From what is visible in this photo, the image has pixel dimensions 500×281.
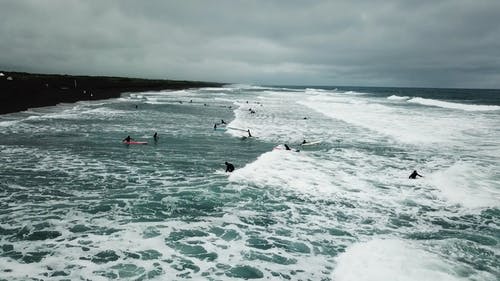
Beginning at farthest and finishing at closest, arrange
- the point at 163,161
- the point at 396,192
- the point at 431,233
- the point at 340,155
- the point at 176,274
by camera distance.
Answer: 1. the point at 340,155
2. the point at 163,161
3. the point at 396,192
4. the point at 431,233
5. the point at 176,274

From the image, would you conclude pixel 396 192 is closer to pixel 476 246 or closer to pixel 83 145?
pixel 476 246

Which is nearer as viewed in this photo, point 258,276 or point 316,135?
point 258,276

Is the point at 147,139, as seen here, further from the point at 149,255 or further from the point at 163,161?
the point at 149,255

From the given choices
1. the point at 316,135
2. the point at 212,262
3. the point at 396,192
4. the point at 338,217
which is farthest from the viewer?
the point at 316,135

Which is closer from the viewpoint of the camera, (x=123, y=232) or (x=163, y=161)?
(x=123, y=232)

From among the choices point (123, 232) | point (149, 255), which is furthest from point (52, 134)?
point (149, 255)

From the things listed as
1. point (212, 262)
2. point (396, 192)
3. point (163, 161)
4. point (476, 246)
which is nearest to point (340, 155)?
point (396, 192)
